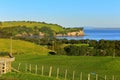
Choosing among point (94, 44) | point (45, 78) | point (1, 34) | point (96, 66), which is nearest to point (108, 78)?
point (45, 78)

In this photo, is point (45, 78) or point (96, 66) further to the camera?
point (96, 66)

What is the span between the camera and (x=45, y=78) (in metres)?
41.8

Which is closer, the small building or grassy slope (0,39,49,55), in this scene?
the small building

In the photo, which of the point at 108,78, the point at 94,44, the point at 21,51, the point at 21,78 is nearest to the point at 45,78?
the point at 21,78

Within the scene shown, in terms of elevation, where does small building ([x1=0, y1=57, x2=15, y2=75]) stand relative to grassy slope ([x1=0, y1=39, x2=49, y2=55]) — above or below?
above

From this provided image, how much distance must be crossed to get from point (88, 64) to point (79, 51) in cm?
5777

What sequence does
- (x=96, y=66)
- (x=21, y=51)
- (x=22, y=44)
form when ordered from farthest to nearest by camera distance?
(x=22, y=44)
(x=21, y=51)
(x=96, y=66)

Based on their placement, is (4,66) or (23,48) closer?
(4,66)

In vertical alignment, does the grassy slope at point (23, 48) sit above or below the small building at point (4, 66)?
below

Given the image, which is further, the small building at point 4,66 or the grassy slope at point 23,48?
the grassy slope at point 23,48

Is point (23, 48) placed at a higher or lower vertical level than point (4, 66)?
lower

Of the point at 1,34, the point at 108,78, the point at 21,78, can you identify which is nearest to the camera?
the point at 21,78

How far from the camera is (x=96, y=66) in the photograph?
73375 millimetres

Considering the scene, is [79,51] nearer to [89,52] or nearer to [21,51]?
[89,52]
